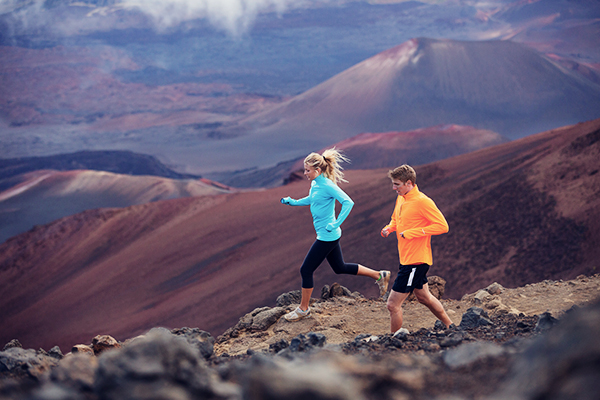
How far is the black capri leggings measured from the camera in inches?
172

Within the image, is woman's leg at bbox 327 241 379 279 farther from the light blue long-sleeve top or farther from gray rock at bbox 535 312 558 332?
gray rock at bbox 535 312 558 332

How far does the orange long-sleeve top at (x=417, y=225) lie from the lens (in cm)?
370

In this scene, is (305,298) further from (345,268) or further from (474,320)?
(474,320)

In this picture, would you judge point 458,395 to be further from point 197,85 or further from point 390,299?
point 197,85

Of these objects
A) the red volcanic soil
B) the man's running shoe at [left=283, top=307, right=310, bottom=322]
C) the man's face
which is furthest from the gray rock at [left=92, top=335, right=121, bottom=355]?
the red volcanic soil

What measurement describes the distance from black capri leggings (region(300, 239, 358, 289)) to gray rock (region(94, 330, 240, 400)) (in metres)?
2.41

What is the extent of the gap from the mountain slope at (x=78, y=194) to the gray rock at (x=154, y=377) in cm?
2980

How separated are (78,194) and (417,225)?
35.6 metres

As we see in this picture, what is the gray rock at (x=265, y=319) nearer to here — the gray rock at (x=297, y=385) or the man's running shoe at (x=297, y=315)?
the man's running shoe at (x=297, y=315)

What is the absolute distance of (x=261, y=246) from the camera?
50.6ft

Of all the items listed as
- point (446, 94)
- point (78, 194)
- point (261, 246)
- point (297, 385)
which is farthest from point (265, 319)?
point (446, 94)

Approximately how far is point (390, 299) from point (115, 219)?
67.7 feet

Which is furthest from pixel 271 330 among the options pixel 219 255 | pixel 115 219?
pixel 115 219

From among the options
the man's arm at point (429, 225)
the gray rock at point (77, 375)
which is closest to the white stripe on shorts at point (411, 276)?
the man's arm at point (429, 225)
